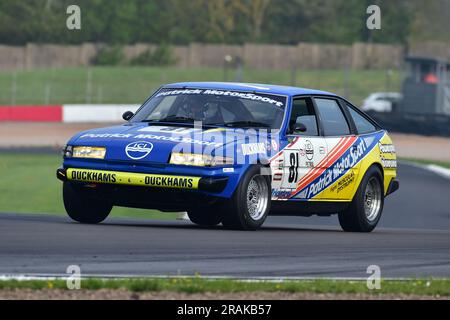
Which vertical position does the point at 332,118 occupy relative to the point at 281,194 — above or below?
above

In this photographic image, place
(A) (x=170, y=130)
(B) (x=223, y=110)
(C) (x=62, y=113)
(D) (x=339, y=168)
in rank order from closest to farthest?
Result: (A) (x=170, y=130)
(B) (x=223, y=110)
(D) (x=339, y=168)
(C) (x=62, y=113)

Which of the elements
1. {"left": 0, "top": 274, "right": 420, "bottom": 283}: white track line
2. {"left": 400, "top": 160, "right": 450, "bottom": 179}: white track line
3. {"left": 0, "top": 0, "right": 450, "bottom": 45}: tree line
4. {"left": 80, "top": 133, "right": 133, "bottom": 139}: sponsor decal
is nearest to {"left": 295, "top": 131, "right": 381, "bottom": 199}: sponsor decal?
{"left": 80, "top": 133, "right": 133, "bottom": 139}: sponsor decal

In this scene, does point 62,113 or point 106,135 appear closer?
point 106,135

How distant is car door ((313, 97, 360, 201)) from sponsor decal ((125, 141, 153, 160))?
2145 millimetres

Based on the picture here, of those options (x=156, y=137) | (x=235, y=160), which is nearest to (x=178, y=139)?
(x=156, y=137)

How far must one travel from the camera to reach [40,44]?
244 feet

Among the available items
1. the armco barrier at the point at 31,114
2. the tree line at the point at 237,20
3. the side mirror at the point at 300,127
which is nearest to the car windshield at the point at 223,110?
the side mirror at the point at 300,127

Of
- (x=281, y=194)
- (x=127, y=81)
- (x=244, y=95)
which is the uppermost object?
(x=127, y=81)

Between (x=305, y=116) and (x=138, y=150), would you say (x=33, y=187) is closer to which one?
(x=305, y=116)

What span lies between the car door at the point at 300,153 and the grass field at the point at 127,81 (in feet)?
155

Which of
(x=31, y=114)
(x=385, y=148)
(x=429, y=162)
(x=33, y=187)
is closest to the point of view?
(x=385, y=148)

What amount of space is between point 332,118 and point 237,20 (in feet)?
264

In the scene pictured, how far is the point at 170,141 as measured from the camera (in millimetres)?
11617

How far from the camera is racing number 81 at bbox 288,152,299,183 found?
12.4 m
